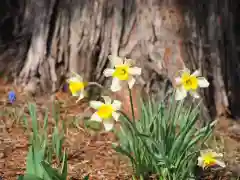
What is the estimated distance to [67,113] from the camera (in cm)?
361

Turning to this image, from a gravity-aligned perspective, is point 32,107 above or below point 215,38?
below

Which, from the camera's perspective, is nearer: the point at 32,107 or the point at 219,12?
the point at 32,107

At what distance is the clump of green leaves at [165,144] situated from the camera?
234 centimetres

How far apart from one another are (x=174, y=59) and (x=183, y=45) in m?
0.13

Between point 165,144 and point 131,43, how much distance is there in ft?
4.20

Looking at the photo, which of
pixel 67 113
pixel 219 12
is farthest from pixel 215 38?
pixel 67 113

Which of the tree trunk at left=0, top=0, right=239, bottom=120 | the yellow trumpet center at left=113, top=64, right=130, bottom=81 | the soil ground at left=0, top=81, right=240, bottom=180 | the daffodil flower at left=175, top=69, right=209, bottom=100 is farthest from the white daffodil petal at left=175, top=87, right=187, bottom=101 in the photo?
the tree trunk at left=0, top=0, right=239, bottom=120

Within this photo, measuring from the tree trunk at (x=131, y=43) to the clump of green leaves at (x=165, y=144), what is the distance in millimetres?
907

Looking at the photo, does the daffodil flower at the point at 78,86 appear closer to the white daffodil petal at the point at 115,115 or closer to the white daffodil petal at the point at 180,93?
the white daffodil petal at the point at 115,115

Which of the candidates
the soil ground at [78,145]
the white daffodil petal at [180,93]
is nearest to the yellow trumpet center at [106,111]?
the white daffodil petal at [180,93]

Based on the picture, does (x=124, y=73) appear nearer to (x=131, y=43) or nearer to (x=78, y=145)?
(x=78, y=145)

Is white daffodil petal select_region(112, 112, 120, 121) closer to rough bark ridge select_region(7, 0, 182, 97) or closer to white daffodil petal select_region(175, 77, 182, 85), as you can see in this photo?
white daffodil petal select_region(175, 77, 182, 85)

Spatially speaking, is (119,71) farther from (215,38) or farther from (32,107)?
(215,38)

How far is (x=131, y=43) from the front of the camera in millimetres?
3502
